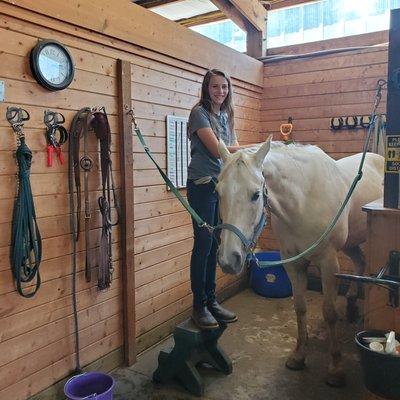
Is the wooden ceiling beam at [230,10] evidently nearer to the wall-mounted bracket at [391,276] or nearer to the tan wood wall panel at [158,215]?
the tan wood wall panel at [158,215]

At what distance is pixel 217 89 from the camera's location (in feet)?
6.67

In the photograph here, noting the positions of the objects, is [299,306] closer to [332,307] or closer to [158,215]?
[332,307]

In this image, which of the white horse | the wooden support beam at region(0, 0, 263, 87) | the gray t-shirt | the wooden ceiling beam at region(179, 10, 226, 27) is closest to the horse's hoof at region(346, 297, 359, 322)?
the white horse

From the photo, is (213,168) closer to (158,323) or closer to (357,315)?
(158,323)

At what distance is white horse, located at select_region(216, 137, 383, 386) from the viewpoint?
5.27ft

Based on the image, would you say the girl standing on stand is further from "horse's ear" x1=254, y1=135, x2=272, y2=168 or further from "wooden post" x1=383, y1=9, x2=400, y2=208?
"wooden post" x1=383, y1=9, x2=400, y2=208

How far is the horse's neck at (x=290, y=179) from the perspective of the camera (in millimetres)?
1959

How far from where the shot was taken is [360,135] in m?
3.50

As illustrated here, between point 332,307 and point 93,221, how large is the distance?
1.52m

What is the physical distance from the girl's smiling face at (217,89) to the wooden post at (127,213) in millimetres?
583

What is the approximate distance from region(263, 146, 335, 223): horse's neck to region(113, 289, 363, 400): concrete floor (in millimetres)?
981

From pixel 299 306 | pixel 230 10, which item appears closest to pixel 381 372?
pixel 299 306

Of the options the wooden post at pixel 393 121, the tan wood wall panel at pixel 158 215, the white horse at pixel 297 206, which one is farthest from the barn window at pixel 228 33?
the wooden post at pixel 393 121

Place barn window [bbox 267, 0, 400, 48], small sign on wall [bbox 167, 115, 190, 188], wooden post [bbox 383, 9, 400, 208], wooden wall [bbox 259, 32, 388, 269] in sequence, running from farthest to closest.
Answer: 1. barn window [bbox 267, 0, 400, 48]
2. wooden wall [bbox 259, 32, 388, 269]
3. small sign on wall [bbox 167, 115, 190, 188]
4. wooden post [bbox 383, 9, 400, 208]
